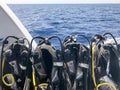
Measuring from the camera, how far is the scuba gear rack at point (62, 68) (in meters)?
2.06

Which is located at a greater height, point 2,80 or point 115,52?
point 115,52

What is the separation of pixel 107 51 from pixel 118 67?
13 cm

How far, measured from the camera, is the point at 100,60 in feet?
6.97

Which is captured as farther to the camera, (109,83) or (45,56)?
(45,56)

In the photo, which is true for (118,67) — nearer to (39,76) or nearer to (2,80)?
(39,76)

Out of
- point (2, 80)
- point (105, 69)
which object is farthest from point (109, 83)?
point (2, 80)

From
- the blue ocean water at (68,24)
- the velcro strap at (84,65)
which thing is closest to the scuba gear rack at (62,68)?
the velcro strap at (84,65)

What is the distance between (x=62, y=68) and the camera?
2061 mm

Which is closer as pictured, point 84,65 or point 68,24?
point 84,65

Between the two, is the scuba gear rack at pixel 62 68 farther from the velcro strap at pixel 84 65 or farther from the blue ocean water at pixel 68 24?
the blue ocean water at pixel 68 24

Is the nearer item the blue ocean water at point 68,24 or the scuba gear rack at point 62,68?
the scuba gear rack at point 62,68

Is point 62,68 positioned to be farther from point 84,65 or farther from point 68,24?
point 68,24

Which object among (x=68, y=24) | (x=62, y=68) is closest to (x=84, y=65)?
(x=62, y=68)

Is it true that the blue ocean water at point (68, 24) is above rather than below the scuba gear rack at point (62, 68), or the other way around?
below
